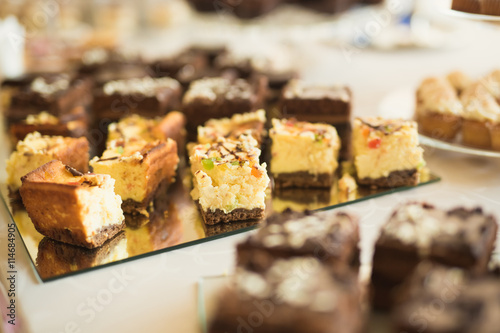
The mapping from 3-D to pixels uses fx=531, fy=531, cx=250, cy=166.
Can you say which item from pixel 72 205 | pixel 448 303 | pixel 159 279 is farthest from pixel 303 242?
pixel 72 205

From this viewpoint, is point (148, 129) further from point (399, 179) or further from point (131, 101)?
point (399, 179)

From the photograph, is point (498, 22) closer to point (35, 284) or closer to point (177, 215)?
point (177, 215)

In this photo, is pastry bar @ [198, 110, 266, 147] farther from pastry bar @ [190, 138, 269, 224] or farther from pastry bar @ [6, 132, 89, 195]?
pastry bar @ [6, 132, 89, 195]

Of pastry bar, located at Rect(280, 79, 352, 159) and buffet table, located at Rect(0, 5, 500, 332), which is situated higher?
→ pastry bar, located at Rect(280, 79, 352, 159)

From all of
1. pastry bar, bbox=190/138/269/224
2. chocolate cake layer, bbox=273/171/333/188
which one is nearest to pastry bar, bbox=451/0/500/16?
chocolate cake layer, bbox=273/171/333/188

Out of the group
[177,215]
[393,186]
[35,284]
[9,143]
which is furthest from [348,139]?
[9,143]

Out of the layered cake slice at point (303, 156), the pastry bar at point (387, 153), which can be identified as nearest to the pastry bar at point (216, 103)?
the layered cake slice at point (303, 156)

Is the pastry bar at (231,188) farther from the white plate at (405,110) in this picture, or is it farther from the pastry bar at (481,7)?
the pastry bar at (481,7)
